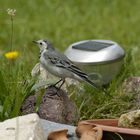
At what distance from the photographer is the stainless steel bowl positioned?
268 inches

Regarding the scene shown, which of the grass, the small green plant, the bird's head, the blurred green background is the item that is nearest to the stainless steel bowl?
the grass

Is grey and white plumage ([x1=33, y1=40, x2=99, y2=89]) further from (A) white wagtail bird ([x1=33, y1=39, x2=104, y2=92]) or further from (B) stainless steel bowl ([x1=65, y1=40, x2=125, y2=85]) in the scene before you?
(B) stainless steel bowl ([x1=65, y1=40, x2=125, y2=85])

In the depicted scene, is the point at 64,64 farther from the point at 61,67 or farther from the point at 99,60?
the point at 99,60

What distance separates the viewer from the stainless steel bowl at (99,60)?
6.82 metres

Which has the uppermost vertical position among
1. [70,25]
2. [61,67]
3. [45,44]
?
[70,25]

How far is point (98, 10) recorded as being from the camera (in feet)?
36.6

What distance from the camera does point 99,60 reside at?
6.82 meters

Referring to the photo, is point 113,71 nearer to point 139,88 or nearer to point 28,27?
point 139,88

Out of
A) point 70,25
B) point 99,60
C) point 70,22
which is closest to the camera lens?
point 99,60

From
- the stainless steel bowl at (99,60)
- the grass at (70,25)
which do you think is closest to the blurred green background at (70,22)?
the grass at (70,25)

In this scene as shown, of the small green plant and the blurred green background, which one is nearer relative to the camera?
the small green plant

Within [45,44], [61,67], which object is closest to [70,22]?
[45,44]

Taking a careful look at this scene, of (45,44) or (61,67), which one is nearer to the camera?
(61,67)

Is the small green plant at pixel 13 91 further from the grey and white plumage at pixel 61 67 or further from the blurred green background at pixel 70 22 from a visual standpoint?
the blurred green background at pixel 70 22
